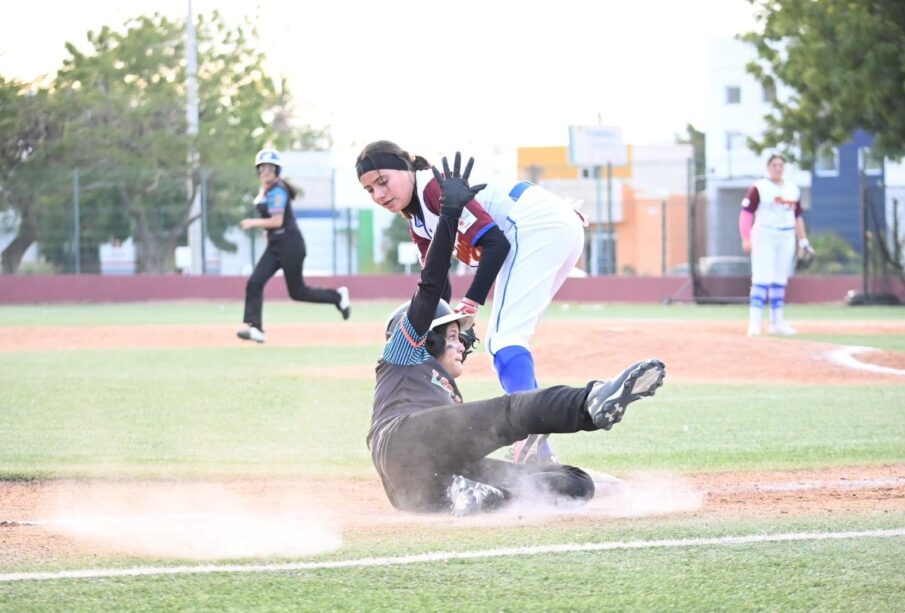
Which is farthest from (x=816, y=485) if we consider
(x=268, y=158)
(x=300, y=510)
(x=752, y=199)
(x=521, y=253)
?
(x=752, y=199)

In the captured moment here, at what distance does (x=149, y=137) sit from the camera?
41719mm

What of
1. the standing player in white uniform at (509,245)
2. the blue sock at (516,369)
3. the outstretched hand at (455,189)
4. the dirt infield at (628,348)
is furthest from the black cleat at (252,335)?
the outstretched hand at (455,189)

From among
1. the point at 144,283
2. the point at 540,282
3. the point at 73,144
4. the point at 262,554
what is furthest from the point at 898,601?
the point at 73,144

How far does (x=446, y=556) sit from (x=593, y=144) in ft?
130

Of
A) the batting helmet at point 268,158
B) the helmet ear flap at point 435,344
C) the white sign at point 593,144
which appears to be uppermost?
the white sign at point 593,144

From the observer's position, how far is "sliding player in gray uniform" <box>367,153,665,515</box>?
17.5 feet

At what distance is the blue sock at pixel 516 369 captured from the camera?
652 cm

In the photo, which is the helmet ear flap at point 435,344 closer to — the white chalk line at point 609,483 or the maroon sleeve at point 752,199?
the white chalk line at point 609,483

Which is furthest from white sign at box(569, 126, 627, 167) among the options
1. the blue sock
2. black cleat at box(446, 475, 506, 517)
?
black cleat at box(446, 475, 506, 517)

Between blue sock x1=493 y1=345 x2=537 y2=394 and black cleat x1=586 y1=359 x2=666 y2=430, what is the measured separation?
1.49 metres

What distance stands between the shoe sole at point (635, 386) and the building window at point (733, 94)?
7551 centimetres

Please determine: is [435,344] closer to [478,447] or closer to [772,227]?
[478,447]

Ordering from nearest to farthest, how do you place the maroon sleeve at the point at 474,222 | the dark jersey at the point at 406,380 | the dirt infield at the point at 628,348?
1. the dark jersey at the point at 406,380
2. the maroon sleeve at the point at 474,222
3. the dirt infield at the point at 628,348

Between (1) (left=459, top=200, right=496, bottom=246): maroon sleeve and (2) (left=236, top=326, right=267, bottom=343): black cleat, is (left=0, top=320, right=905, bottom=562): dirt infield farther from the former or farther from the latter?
(2) (left=236, top=326, right=267, bottom=343): black cleat
